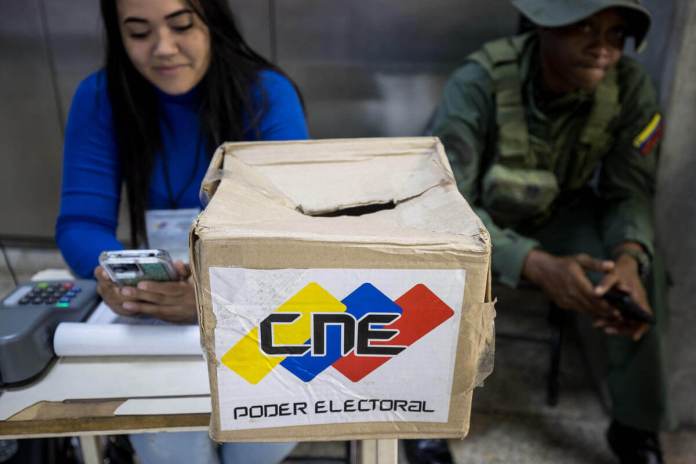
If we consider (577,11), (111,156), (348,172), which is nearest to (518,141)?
(577,11)

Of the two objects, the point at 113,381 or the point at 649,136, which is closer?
the point at 113,381

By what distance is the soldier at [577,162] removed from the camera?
5.07 feet

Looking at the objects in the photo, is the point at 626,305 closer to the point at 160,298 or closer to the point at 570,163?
the point at 570,163

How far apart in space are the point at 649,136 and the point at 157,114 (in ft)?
4.51

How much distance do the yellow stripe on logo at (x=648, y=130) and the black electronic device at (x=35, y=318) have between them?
4.95 feet

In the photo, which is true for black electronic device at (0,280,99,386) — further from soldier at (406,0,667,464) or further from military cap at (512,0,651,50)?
military cap at (512,0,651,50)

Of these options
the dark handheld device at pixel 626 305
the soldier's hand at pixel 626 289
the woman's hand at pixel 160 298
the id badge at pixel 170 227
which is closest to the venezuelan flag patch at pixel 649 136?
the soldier's hand at pixel 626 289

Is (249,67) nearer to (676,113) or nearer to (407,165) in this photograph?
(407,165)

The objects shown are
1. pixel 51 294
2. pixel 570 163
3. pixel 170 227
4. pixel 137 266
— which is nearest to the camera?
pixel 137 266

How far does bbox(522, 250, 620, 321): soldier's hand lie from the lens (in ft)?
4.94

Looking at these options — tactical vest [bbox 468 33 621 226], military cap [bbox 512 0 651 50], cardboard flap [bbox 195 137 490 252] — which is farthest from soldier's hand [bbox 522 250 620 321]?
cardboard flap [bbox 195 137 490 252]

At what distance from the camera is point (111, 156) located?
4.40 ft

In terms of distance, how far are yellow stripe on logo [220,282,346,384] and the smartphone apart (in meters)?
0.29

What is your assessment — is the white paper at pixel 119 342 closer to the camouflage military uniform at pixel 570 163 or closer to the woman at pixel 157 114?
the woman at pixel 157 114
